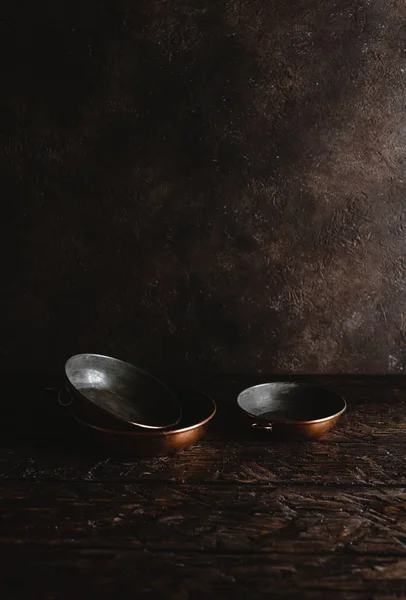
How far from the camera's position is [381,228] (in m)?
2.16

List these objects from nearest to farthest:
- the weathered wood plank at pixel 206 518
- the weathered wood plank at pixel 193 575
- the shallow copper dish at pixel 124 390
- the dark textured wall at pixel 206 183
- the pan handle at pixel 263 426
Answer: the weathered wood plank at pixel 193 575 → the weathered wood plank at pixel 206 518 → the pan handle at pixel 263 426 → the shallow copper dish at pixel 124 390 → the dark textured wall at pixel 206 183

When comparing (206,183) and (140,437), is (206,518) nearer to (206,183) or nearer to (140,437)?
(140,437)

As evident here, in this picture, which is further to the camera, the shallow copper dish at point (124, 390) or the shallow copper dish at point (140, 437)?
the shallow copper dish at point (124, 390)

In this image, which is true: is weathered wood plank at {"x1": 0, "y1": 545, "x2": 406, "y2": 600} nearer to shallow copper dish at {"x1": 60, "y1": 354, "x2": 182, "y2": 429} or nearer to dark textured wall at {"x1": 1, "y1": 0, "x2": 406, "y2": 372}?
shallow copper dish at {"x1": 60, "y1": 354, "x2": 182, "y2": 429}

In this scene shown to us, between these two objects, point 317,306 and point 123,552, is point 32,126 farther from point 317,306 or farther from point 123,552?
point 123,552

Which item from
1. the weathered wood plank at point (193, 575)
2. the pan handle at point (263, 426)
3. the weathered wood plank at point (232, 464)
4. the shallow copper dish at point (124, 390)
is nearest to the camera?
the weathered wood plank at point (193, 575)

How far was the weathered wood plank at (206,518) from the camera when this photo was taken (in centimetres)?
125

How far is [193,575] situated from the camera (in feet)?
3.79

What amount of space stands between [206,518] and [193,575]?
0.65 ft

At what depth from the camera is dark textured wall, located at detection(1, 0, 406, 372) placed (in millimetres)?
2039

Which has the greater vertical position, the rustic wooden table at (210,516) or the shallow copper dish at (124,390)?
the shallow copper dish at (124,390)

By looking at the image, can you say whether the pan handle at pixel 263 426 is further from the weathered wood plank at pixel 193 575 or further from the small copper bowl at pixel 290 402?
the weathered wood plank at pixel 193 575

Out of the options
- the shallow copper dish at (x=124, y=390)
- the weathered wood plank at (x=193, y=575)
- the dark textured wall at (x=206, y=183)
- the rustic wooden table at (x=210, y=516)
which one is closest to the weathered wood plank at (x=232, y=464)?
the rustic wooden table at (x=210, y=516)

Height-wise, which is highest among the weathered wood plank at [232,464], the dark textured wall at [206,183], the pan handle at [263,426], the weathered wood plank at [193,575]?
the dark textured wall at [206,183]
